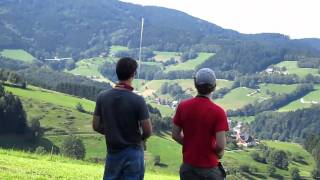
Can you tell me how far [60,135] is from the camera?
131 m

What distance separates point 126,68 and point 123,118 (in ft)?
2.75

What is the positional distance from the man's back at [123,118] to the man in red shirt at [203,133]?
0.75m

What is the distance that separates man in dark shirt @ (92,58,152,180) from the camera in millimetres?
9227

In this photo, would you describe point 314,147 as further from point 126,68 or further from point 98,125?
point 126,68

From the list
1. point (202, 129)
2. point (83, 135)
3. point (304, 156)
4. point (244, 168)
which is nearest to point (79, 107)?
point (83, 135)

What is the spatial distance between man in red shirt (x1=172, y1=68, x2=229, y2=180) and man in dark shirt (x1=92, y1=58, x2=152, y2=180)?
71 cm

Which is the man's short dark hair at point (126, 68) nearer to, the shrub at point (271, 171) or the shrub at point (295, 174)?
the shrub at point (295, 174)

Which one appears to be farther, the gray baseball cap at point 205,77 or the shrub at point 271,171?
the shrub at point 271,171

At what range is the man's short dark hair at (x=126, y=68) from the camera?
30.2 feet

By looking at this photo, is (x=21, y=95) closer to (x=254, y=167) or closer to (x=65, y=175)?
(x=254, y=167)

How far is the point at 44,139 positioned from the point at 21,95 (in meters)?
22.9

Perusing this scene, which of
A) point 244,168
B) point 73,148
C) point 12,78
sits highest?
point 12,78

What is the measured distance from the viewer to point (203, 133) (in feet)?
29.0

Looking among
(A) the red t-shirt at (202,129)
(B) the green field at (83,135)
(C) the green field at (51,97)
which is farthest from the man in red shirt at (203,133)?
(C) the green field at (51,97)
